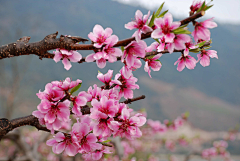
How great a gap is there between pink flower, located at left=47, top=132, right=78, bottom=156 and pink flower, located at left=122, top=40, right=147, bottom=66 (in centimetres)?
44

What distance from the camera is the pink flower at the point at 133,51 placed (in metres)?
0.64

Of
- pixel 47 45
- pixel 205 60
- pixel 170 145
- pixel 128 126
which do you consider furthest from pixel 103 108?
pixel 170 145

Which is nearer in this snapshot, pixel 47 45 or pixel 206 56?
pixel 47 45

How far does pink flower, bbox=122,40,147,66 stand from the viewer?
64 cm

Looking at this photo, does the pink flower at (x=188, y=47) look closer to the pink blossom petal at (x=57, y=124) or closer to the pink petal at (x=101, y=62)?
the pink petal at (x=101, y=62)

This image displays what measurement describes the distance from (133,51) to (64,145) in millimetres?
522

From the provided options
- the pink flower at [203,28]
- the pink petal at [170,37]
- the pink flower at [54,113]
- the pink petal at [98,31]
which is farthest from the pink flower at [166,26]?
the pink flower at [54,113]

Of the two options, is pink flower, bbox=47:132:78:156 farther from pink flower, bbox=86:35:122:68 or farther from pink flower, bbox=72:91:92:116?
pink flower, bbox=86:35:122:68

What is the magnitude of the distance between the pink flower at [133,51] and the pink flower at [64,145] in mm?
437

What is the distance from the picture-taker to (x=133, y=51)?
0.67m

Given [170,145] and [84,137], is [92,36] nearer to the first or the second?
[84,137]

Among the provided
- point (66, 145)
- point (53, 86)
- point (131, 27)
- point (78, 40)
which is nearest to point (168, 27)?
point (131, 27)

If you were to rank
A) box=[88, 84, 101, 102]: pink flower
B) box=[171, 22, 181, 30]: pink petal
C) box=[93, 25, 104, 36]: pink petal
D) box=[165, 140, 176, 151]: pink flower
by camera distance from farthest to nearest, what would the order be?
box=[165, 140, 176, 151]: pink flower → box=[88, 84, 101, 102]: pink flower → box=[93, 25, 104, 36]: pink petal → box=[171, 22, 181, 30]: pink petal

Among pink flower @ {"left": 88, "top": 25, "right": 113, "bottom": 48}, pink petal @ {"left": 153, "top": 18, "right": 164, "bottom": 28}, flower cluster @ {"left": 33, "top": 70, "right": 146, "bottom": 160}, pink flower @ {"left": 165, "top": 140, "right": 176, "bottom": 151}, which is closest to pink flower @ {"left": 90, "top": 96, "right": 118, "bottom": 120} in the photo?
flower cluster @ {"left": 33, "top": 70, "right": 146, "bottom": 160}
